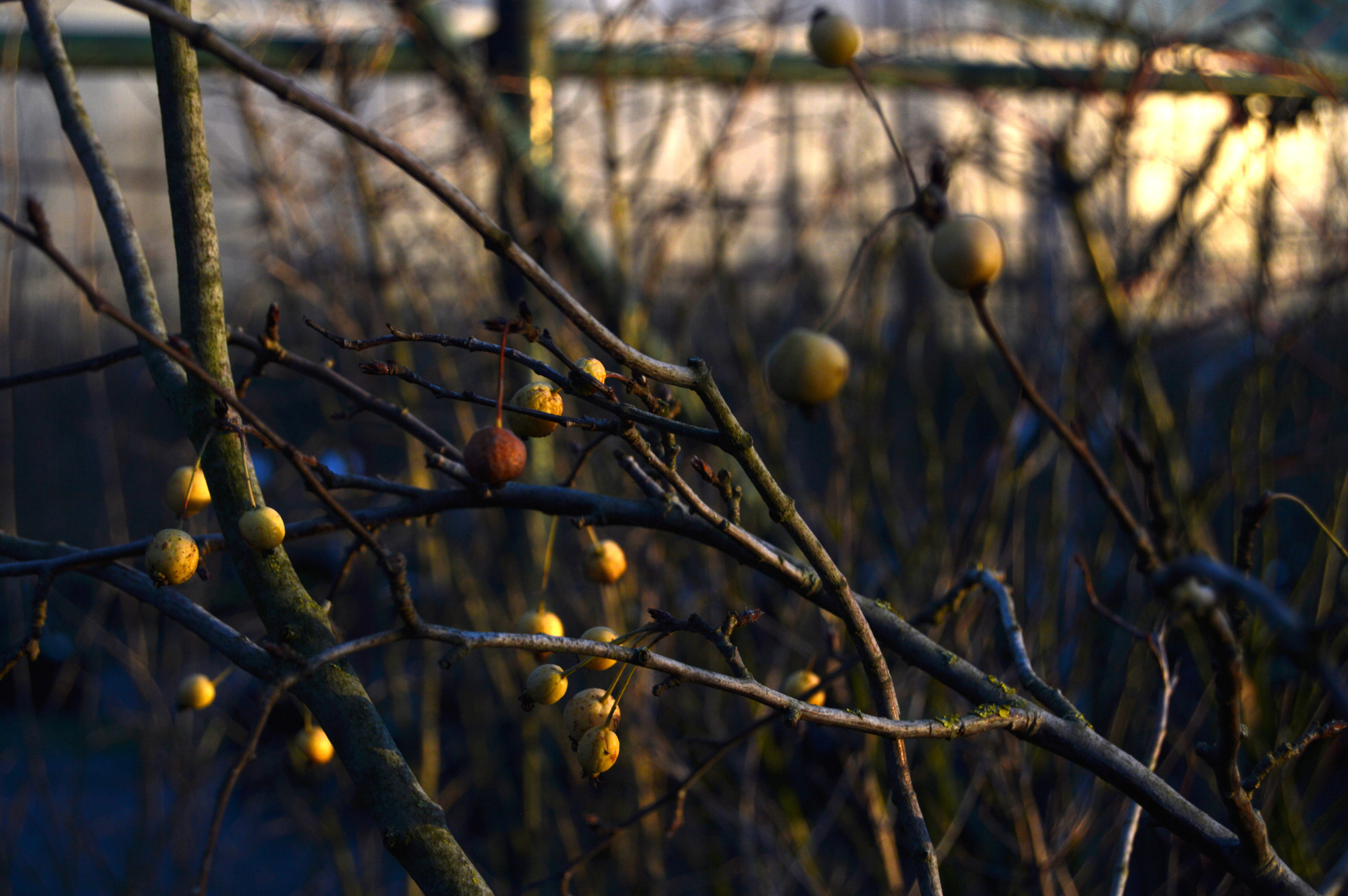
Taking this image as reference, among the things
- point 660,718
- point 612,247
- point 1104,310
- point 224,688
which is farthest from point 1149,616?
point 224,688

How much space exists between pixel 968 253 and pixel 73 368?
23.9 inches

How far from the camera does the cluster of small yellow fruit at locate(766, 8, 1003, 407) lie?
554 mm

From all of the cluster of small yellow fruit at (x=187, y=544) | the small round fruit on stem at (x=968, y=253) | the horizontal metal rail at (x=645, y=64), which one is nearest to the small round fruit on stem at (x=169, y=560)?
the cluster of small yellow fruit at (x=187, y=544)

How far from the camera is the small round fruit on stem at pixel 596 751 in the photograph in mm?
615

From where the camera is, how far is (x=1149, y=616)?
6.07 ft

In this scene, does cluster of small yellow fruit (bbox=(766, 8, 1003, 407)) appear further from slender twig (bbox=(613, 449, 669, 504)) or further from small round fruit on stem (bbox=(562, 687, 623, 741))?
small round fruit on stem (bbox=(562, 687, 623, 741))

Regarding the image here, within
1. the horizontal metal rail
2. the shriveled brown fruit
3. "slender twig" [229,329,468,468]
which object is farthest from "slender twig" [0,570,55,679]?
the horizontal metal rail

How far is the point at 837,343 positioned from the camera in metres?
0.57

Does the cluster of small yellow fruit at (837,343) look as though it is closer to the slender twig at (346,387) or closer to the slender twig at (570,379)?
the slender twig at (570,379)

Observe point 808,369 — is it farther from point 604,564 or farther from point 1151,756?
point 1151,756

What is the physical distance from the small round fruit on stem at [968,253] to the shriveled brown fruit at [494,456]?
0.89 feet

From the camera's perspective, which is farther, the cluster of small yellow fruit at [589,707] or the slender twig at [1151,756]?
the slender twig at [1151,756]

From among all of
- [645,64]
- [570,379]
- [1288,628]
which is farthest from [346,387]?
[645,64]

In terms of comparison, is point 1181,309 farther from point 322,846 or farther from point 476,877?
point 322,846
